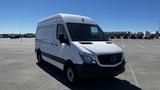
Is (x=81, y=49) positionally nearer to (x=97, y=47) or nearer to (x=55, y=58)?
(x=97, y=47)

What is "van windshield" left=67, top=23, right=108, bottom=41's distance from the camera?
8.73 meters

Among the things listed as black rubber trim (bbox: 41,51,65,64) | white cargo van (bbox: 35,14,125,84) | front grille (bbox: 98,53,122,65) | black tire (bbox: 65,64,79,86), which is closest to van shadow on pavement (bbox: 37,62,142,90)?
black tire (bbox: 65,64,79,86)

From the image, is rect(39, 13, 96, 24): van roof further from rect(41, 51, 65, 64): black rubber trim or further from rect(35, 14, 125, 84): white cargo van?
rect(41, 51, 65, 64): black rubber trim

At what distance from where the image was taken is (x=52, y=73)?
10242 mm

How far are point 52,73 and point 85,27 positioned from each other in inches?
99.0

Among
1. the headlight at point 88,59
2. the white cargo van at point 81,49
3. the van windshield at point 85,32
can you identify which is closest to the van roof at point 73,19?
the white cargo van at point 81,49

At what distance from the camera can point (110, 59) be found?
776 centimetres

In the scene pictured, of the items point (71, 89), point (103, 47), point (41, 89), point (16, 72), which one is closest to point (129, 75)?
point (103, 47)

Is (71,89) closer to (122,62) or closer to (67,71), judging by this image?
(67,71)

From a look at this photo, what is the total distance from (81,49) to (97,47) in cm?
59

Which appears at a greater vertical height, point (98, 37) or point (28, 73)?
point (98, 37)

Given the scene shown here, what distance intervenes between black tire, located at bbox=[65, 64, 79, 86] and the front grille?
3.23 feet

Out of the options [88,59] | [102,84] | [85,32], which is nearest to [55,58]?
[85,32]

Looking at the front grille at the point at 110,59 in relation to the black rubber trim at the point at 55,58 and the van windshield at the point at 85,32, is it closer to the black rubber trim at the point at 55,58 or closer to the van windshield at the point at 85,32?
the van windshield at the point at 85,32
